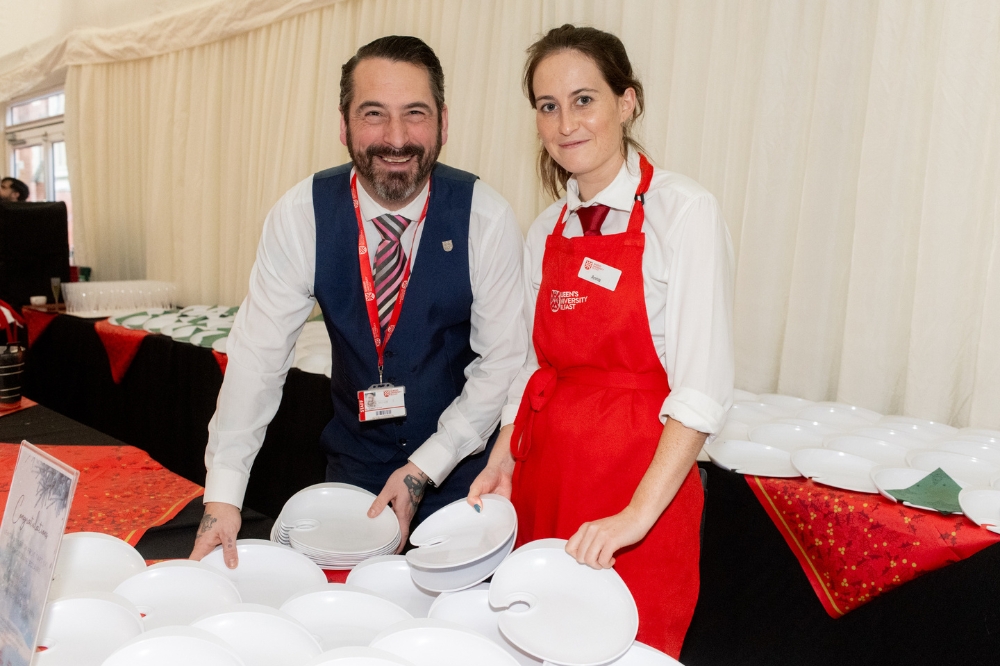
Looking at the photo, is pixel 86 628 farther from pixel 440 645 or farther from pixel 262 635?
pixel 440 645

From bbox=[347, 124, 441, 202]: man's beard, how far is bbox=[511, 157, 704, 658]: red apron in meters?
0.34

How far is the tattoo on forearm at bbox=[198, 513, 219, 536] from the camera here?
3.86 ft

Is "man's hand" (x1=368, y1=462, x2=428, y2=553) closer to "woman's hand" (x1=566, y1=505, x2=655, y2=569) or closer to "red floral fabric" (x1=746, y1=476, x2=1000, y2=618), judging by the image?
"woman's hand" (x1=566, y1=505, x2=655, y2=569)

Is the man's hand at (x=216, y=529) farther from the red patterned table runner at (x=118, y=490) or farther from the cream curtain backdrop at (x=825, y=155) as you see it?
the cream curtain backdrop at (x=825, y=155)

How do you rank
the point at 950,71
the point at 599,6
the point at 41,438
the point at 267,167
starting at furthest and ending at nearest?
the point at 267,167 → the point at 599,6 → the point at 950,71 → the point at 41,438

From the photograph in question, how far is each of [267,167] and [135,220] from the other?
200 cm

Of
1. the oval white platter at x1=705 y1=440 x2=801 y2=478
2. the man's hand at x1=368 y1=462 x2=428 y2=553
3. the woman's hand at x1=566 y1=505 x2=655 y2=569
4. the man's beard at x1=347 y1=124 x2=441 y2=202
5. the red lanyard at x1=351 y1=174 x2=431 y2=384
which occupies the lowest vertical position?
the man's hand at x1=368 y1=462 x2=428 y2=553

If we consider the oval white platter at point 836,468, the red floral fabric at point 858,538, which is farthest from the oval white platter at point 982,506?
the oval white platter at point 836,468

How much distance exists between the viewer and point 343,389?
1609mm

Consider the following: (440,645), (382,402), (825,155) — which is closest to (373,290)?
(382,402)

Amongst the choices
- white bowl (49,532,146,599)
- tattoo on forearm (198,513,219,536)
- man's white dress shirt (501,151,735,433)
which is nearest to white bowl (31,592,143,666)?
white bowl (49,532,146,599)

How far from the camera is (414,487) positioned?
141 centimetres

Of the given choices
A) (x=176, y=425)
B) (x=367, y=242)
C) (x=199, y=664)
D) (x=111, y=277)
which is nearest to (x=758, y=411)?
(x=367, y=242)

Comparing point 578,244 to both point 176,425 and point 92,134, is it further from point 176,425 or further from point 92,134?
point 92,134
